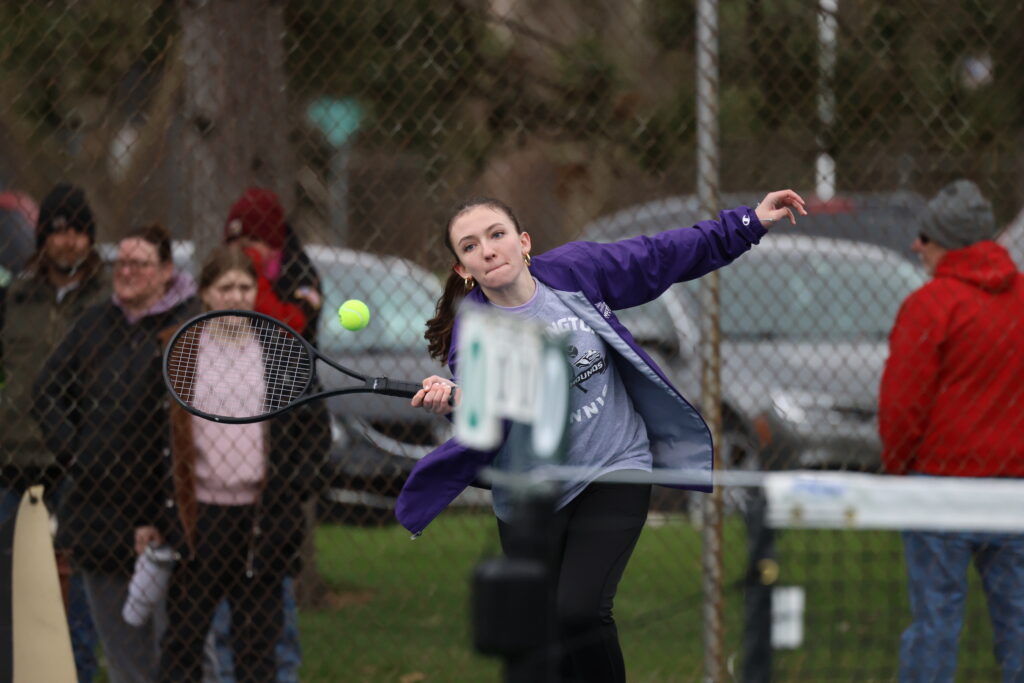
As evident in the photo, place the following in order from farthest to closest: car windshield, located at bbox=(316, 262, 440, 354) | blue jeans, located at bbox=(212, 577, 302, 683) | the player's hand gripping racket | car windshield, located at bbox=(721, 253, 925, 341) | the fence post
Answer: car windshield, located at bbox=(721, 253, 925, 341) < car windshield, located at bbox=(316, 262, 440, 354) < blue jeans, located at bbox=(212, 577, 302, 683) < the player's hand gripping racket < the fence post

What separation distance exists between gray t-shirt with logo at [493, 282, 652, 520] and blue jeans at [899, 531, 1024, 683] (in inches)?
56.1

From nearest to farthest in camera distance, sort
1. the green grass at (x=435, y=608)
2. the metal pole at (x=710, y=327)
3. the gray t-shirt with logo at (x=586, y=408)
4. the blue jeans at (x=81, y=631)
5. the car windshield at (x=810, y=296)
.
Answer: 1. the gray t-shirt with logo at (x=586, y=408)
2. the metal pole at (x=710, y=327)
3. the blue jeans at (x=81, y=631)
4. the green grass at (x=435, y=608)
5. the car windshield at (x=810, y=296)

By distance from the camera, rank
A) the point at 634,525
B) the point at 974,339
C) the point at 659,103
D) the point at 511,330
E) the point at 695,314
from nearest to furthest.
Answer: the point at 511,330, the point at 634,525, the point at 974,339, the point at 659,103, the point at 695,314

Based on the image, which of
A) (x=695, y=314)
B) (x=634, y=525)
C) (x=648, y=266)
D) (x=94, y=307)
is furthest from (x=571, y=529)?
(x=695, y=314)

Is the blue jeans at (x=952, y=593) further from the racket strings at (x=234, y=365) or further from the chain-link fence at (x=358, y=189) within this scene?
the racket strings at (x=234, y=365)

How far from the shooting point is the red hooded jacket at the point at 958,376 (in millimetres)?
4867

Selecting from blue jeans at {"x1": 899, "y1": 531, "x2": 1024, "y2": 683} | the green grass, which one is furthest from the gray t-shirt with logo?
blue jeans at {"x1": 899, "y1": 531, "x2": 1024, "y2": 683}

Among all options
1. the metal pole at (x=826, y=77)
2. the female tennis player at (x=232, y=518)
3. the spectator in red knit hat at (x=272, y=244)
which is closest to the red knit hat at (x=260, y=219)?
the spectator in red knit hat at (x=272, y=244)

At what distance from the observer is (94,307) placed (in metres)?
5.07

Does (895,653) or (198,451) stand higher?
(895,653)

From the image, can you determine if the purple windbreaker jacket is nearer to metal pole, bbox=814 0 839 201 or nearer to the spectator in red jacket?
the spectator in red jacket

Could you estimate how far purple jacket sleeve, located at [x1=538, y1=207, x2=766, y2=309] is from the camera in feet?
12.8

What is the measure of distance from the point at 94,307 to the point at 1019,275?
132 inches

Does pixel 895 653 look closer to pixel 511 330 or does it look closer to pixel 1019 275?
pixel 1019 275
